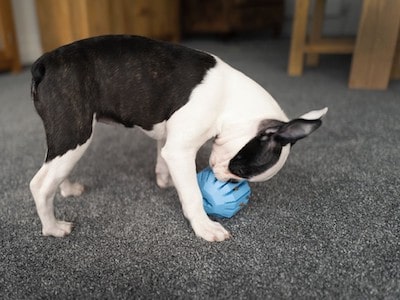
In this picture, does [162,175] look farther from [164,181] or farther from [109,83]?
[109,83]

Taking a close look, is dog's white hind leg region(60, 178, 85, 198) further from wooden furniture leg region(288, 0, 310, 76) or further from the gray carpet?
wooden furniture leg region(288, 0, 310, 76)

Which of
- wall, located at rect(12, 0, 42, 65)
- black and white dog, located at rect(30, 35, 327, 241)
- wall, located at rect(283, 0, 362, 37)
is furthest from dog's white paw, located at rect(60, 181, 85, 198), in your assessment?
wall, located at rect(283, 0, 362, 37)

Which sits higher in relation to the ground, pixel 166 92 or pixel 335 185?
pixel 166 92

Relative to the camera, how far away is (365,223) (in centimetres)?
104

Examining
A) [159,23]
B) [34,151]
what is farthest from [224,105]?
[159,23]

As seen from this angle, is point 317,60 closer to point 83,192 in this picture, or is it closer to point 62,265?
point 83,192

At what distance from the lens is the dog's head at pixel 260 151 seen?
908mm

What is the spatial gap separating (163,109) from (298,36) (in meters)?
1.91

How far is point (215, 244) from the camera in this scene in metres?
0.98

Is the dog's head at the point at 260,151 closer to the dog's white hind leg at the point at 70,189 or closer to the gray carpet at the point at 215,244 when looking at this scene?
the gray carpet at the point at 215,244

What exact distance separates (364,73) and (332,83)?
0.76ft

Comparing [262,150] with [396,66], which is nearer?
[262,150]

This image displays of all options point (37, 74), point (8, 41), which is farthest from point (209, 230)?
point (8, 41)

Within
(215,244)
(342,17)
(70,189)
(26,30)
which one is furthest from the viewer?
(342,17)
